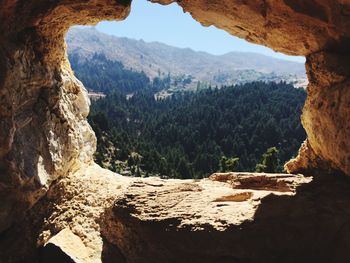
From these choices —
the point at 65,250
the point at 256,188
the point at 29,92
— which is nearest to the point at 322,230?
the point at 256,188

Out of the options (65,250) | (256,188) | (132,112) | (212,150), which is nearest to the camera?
(65,250)

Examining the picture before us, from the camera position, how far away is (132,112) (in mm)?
198250

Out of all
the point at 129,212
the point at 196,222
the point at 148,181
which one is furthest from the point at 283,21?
the point at 129,212

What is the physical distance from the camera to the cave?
13.0 m

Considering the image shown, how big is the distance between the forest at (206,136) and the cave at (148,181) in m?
32.3

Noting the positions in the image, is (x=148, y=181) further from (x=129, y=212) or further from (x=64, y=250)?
(x=64, y=250)

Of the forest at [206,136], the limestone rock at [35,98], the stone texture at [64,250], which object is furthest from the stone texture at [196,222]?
the forest at [206,136]

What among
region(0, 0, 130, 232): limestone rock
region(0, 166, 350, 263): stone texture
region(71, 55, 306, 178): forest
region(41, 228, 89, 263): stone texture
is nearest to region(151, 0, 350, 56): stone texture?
region(0, 0, 130, 232): limestone rock

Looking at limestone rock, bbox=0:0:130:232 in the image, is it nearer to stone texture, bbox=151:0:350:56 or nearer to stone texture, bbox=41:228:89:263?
stone texture, bbox=41:228:89:263

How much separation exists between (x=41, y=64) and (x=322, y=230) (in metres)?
12.2

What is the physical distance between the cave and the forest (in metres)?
32.3

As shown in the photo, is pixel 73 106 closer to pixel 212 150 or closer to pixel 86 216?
pixel 86 216

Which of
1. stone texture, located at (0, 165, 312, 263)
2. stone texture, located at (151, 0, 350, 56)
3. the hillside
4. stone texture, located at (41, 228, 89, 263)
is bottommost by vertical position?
the hillside

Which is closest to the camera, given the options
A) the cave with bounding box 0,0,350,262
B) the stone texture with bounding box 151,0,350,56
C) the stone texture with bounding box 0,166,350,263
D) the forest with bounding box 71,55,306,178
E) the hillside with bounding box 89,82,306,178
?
the stone texture with bounding box 151,0,350,56
